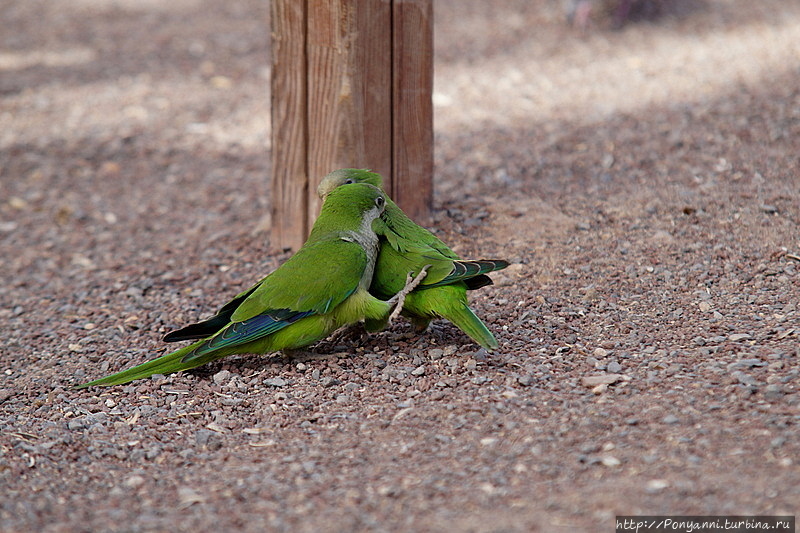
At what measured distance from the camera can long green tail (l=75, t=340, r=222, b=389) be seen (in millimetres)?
3217

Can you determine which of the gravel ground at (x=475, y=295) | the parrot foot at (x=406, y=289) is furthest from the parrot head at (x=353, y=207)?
the gravel ground at (x=475, y=295)

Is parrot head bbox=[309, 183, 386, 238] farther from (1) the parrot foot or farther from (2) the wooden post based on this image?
(2) the wooden post

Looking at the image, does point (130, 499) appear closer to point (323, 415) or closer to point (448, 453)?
point (323, 415)

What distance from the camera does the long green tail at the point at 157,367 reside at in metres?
3.22

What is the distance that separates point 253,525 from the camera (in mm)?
→ 2184

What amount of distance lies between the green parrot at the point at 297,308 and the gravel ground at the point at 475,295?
0.10 meters

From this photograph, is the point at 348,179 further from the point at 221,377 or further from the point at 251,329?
the point at 221,377

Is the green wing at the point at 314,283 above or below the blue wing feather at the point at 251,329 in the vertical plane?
above

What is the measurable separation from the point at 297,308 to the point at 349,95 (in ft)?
3.88

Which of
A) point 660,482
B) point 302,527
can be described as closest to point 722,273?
point 660,482

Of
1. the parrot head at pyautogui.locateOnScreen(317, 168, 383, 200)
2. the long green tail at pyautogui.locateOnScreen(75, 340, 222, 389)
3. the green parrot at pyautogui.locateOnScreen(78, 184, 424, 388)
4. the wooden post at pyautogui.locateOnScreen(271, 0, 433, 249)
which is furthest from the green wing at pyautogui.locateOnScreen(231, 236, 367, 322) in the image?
the wooden post at pyautogui.locateOnScreen(271, 0, 433, 249)

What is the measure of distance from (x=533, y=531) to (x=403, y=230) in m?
1.63

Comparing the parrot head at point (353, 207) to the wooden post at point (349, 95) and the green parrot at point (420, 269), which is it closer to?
the green parrot at point (420, 269)

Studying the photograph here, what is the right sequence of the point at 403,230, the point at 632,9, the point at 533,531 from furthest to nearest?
1. the point at 632,9
2. the point at 403,230
3. the point at 533,531
